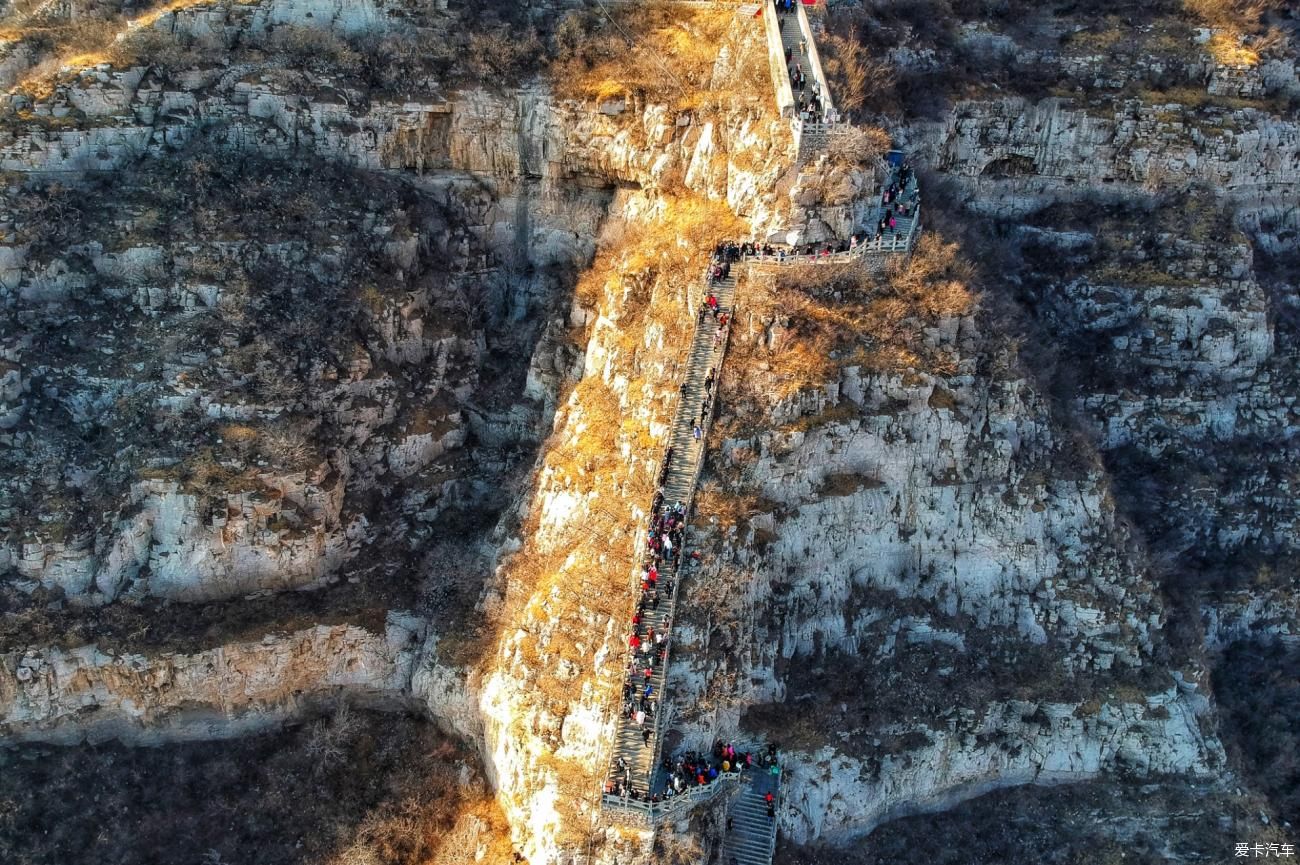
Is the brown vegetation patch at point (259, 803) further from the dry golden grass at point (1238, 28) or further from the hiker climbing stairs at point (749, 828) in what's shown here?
the dry golden grass at point (1238, 28)

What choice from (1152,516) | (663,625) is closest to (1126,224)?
(1152,516)

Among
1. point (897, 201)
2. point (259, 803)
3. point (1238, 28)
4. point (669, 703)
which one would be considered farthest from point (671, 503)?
point (1238, 28)

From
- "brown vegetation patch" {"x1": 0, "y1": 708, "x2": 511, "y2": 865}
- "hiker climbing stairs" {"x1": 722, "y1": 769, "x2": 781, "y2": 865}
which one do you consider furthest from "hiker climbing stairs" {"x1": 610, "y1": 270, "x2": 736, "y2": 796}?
"brown vegetation patch" {"x1": 0, "y1": 708, "x2": 511, "y2": 865}

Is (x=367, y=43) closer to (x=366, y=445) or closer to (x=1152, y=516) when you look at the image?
(x=366, y=445)

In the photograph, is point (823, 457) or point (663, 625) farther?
point (823, 457)

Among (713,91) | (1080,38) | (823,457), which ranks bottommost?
(823,457)

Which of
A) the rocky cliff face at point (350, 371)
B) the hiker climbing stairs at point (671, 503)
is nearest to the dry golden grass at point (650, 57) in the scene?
the rocky cliff face at point (350, 371)

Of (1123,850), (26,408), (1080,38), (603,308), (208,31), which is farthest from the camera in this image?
(1080,38)
